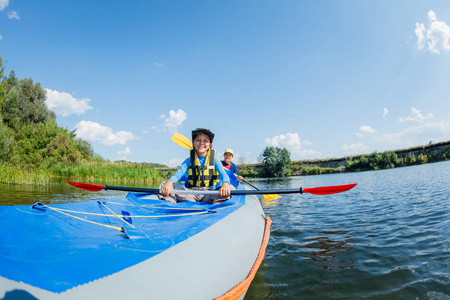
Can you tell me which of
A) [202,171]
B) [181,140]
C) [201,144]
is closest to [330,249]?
[202,171]

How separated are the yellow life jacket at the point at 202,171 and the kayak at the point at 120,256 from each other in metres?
1.46

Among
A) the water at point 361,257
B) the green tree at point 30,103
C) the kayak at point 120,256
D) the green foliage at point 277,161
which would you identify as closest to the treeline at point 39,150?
the green tree at point 30,103

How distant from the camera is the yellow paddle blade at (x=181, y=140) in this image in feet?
14.1

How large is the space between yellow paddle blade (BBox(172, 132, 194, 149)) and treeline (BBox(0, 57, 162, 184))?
935 cm

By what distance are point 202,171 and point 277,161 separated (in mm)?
27627

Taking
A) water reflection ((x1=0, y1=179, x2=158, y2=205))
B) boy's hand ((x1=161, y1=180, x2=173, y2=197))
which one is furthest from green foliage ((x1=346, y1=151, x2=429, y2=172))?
boy's hand ((x1=161, y1=180, x2=173, y2=197))

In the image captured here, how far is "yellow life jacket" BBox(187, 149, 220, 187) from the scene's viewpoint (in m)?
3.95

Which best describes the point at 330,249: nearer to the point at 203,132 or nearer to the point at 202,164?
the point at 202,164

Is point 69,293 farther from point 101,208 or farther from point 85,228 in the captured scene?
point 101,208

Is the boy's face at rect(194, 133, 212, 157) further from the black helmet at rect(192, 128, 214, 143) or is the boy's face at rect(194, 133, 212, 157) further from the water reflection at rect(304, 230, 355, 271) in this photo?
the water reflection at rect(304, 230, 355, 271)

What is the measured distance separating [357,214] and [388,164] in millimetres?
27364

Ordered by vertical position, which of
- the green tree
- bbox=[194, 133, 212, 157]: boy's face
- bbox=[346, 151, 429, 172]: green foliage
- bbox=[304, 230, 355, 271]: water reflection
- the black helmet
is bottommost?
bbox=[304, 230, 355, 271]: water reflection

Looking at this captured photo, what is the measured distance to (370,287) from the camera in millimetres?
2111

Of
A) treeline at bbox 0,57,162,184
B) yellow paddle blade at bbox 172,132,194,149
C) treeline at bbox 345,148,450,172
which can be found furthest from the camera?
treeline at bbox 345,148,450,172
